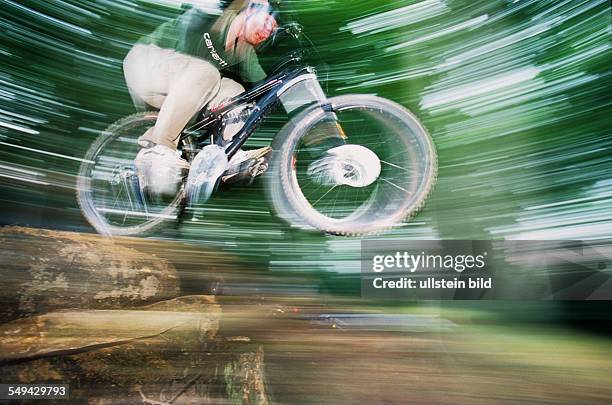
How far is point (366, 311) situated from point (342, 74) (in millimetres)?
933

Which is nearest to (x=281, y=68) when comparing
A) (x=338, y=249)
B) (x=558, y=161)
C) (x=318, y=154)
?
(x=318, y=154)

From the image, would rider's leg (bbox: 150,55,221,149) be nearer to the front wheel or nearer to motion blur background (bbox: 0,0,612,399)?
motion blur background (bbox: 0,0,612,399)

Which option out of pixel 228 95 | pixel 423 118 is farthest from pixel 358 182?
pixel 228 95

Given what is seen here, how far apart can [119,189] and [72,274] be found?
1.27 ft

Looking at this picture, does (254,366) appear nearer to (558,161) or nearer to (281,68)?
(281,68)

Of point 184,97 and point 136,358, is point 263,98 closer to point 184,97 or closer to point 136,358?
point 184,97

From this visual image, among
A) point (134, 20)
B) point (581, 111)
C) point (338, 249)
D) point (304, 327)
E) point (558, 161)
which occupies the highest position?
point (134, 20)

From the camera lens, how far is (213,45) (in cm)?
206

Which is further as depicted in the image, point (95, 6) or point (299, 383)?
point (95, 6)

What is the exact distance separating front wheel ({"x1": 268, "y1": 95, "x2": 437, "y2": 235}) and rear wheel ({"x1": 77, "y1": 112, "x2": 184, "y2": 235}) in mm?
454

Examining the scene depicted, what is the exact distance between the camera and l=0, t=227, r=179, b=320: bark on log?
6.67ft

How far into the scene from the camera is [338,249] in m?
2.03

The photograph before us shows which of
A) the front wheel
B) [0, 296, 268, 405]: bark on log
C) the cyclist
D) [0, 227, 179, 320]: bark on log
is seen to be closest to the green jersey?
the cyclist

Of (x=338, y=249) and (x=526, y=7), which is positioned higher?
(x=526, y=7)
